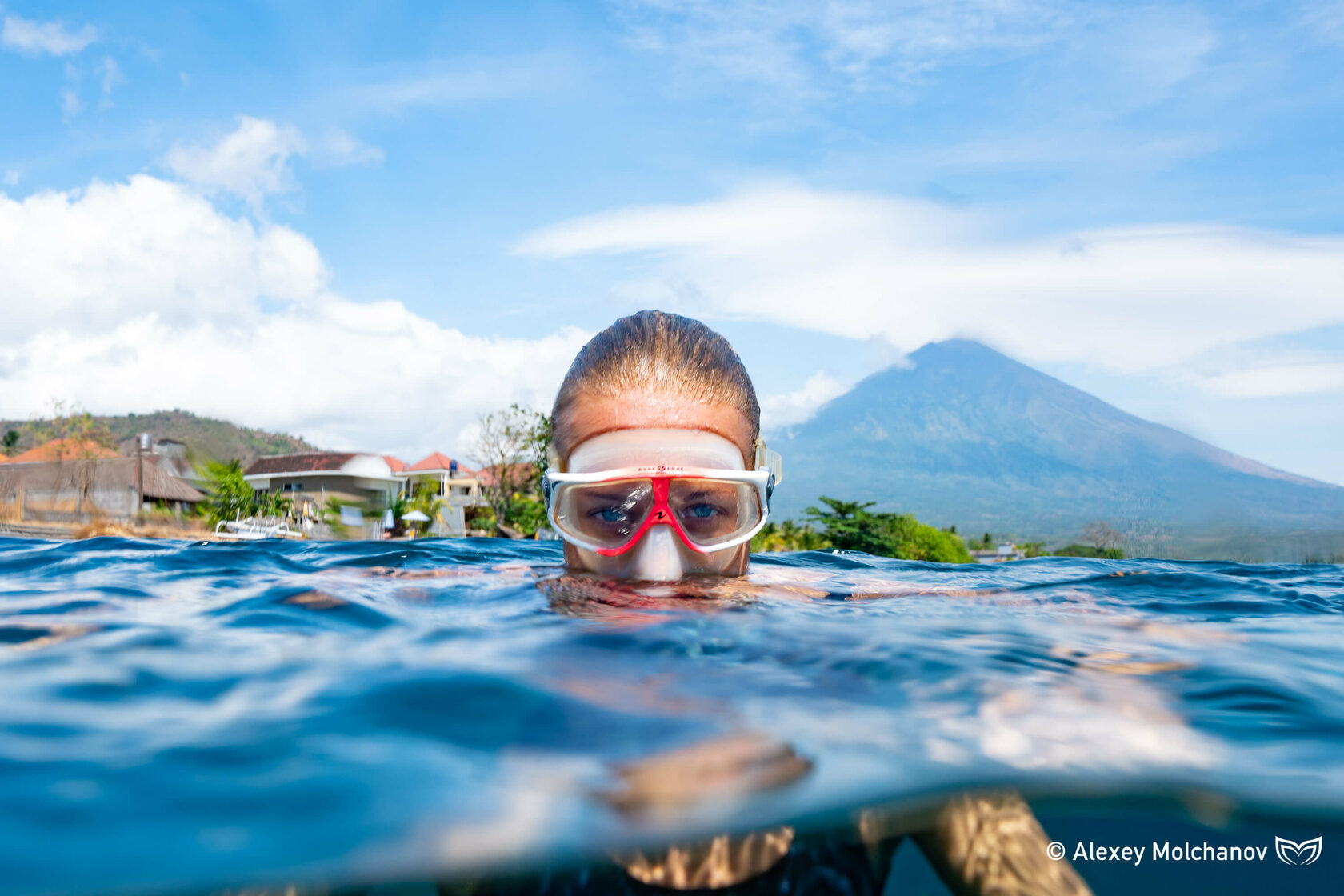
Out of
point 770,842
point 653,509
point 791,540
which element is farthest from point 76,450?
point 770,842

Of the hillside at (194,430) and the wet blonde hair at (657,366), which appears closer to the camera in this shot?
the wet blonde hair at (657,366)

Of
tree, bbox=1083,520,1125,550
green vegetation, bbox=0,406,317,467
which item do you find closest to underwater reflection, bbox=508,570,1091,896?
tree, bbox=1083,520,1125,550

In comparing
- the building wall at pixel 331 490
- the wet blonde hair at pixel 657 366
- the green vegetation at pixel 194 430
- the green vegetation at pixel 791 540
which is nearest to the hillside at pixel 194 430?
the green vegetation at pixel 194 430

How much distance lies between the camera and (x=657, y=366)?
352 centimetres

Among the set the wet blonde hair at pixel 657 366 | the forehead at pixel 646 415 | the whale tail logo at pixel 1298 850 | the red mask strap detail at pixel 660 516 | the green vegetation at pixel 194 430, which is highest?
the green vegetation at pixel 194 430

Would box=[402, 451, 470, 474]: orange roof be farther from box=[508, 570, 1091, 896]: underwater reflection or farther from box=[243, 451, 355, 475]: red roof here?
box=[508, 570, 1091, 896]: underwater reflection

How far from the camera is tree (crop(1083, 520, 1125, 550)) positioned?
11.2m

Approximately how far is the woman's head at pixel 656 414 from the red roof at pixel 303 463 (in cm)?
3949

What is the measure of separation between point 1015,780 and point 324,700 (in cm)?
166

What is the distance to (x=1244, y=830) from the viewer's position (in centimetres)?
195

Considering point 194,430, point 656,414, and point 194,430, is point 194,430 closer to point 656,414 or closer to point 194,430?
point 194,430

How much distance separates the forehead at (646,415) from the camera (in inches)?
135

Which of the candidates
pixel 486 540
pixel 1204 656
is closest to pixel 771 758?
pixel 1204 656

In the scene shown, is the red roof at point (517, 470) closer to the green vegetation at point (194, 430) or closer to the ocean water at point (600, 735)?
the ocean water at point (600, 735)
